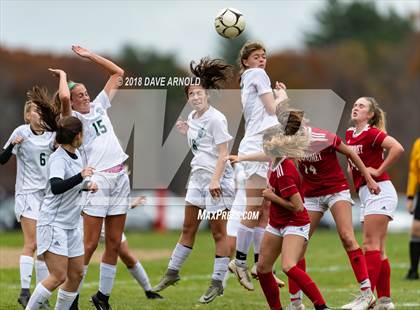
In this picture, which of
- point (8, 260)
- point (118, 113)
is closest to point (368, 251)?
point (118, 113)

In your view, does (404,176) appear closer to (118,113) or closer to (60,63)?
(60,63)

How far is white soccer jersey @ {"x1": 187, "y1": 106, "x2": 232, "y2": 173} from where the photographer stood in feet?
35.2

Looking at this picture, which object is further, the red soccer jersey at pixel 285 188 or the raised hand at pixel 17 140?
the raised hand at pixel 17 140

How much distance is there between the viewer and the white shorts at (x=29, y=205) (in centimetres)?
1164

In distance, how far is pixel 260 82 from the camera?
10.7 m

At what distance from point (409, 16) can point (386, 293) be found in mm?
62160

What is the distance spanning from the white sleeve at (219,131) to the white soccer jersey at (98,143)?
1.04m

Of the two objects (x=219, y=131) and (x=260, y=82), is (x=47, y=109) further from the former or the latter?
(x=260, y=82)

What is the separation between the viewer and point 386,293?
35.1 ft

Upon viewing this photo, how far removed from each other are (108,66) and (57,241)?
2.28 metres

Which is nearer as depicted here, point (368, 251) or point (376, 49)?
point (368, 251)

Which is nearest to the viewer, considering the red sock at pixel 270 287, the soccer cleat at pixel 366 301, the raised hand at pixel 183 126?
the red sock at pixel 270 287

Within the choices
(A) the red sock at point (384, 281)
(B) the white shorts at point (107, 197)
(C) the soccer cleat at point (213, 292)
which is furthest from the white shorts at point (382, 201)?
(B) the white shorts at point (107, 197)

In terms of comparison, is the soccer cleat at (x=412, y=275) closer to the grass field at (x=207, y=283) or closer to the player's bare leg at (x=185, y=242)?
the grass field at (x=207, y=283)
